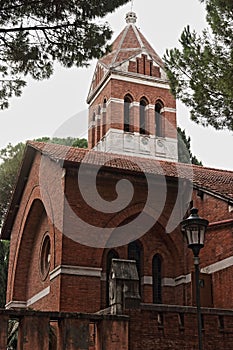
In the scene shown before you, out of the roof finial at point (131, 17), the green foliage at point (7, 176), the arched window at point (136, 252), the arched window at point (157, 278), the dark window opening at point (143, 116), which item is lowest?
the arched window at point (157, 278)

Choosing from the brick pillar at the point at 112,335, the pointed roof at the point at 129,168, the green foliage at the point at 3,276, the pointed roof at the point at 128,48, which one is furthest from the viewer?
the pointed roof at the point at 128,48

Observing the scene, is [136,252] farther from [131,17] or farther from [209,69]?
[131,17]

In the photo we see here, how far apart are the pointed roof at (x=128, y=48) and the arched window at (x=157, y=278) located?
55.1 feet

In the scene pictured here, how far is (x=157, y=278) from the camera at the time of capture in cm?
1853

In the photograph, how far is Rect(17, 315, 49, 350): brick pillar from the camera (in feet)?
37.1

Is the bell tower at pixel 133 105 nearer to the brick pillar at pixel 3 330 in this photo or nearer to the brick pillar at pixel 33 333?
the brick pillar at pixel 33 333

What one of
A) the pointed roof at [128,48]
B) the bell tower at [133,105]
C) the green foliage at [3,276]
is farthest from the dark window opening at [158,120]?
the green foliage at [3,276]

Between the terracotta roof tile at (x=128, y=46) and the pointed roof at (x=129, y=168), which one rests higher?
the terracotta roof tile at (x=128, y=46)

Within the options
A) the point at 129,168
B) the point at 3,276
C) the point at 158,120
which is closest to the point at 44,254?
the point at 129,168

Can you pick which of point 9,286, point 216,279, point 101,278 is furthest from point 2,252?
point 216,279

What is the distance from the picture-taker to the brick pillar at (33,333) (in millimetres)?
11305

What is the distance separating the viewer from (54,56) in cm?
1241

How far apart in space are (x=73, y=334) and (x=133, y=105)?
2147cm

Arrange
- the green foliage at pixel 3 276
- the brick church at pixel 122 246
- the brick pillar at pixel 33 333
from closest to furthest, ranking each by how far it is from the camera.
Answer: the brick pillar at pixel 33 333, the brick church at pixel 122 246, the green foliage at pixel 3 276
